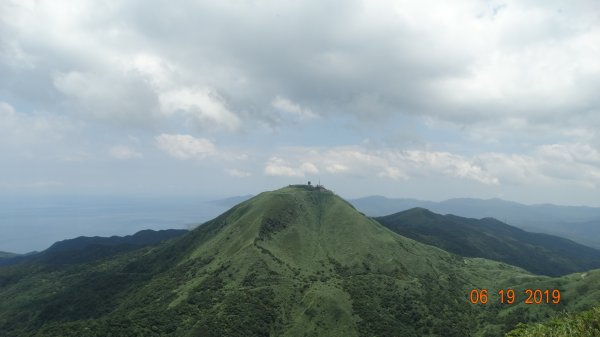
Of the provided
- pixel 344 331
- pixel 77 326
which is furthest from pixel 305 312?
pixel 77 326

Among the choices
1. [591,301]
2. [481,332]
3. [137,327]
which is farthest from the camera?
[481,332]

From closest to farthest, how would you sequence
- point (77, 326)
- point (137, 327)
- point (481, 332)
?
point (77, 326), point (137, 327), point (481, 332)

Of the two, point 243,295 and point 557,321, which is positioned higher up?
point 557,321

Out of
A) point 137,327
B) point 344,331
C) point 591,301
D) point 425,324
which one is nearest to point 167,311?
point 137,327

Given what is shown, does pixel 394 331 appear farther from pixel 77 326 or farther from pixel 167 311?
pixel 77 326

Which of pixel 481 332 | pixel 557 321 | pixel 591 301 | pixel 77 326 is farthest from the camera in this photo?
pixel 481 332

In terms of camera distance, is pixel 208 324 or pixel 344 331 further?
pixel 344 331

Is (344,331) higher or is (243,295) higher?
(243,295)

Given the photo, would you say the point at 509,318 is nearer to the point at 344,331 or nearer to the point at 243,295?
the point at 344,331

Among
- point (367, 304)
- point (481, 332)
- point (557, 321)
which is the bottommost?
point (481, 332)
